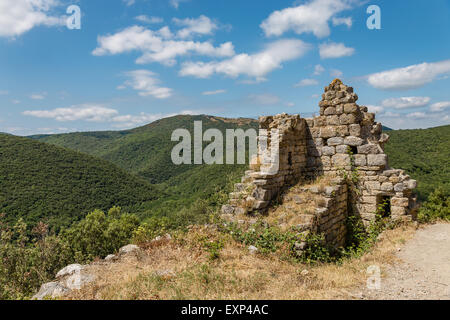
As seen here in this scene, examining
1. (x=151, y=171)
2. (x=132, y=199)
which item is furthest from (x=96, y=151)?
(x=132, y=199)

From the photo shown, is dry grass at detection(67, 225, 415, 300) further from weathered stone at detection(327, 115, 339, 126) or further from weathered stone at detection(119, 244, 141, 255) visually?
weathered stone at detection(327, 115, 339, 126)

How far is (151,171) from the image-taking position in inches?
2970

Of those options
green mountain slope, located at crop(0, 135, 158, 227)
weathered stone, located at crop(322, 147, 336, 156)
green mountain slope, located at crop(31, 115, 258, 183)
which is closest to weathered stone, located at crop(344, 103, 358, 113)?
weathered stone, located at crop(322, 147, 336, 156)

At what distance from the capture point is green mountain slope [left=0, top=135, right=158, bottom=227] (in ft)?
110

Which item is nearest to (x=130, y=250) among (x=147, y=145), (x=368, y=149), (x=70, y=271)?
(x=70, y=271)

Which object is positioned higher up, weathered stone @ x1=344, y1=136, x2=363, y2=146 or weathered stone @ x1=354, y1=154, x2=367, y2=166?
weathered stone @ x1=344, y1=136, x2=363, y2=146

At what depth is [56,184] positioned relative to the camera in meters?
41.2

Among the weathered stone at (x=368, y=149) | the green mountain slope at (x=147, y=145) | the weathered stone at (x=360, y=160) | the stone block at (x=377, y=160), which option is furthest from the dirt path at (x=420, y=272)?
the green mountain slope at (x=147, y=145)

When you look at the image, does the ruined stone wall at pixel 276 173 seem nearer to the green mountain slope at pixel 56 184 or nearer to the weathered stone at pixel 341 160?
the weathered stone at pixel 341 160

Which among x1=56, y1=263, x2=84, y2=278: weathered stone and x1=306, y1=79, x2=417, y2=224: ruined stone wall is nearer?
x1=56, y1=263, x2=84, y2=278: weathered stone

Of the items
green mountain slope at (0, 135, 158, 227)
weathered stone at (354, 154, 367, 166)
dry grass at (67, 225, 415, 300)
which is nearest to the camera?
dry grass at (67, 225, 415, 300)

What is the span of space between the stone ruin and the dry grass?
48.6 inches

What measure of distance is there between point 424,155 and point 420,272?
3575cm
